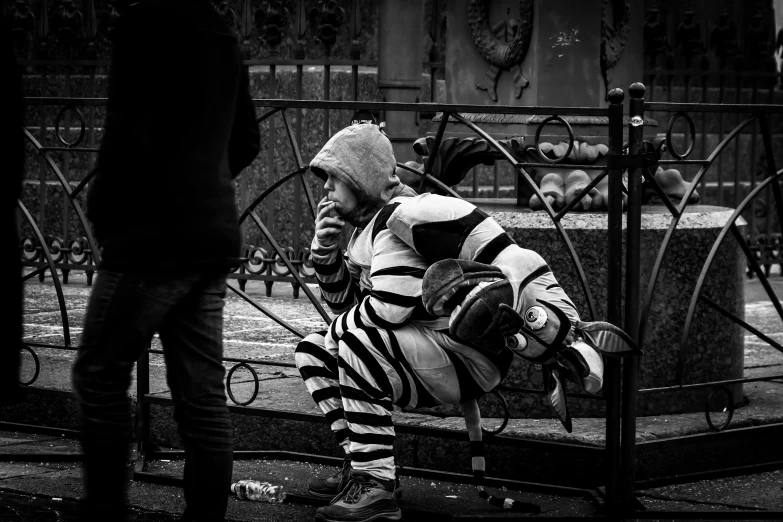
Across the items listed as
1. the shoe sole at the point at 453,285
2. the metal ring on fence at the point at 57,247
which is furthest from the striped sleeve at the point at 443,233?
the metal ring on fence at the point at 57,247

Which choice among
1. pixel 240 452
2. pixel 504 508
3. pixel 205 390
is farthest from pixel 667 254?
pixel 205 390

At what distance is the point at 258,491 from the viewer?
4441 mm

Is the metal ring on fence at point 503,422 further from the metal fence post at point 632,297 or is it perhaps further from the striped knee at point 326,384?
the striped knee at point 326,384

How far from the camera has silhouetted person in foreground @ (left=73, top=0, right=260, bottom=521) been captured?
3.33 metres

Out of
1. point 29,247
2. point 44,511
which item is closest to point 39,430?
point 44,511

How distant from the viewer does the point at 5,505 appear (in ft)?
14.1

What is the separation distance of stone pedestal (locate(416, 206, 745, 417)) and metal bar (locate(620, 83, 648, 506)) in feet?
1.72

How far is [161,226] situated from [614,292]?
1.60m

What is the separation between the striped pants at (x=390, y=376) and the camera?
403 cm

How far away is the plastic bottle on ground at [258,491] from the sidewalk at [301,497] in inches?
1.1

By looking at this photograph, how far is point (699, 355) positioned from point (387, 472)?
1.58m

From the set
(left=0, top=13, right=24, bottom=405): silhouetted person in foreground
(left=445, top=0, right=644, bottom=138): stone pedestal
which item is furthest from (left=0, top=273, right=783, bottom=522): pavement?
(left=445, top=0, right=644, bottom=138): stone pedestal

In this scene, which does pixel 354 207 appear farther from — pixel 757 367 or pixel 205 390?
pixel 757 367

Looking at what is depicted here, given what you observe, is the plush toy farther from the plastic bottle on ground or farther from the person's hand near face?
the plastic bottle on ground
